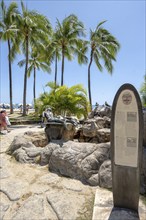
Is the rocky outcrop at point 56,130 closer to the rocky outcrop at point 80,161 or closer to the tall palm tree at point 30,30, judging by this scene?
the rocky outcrop at point 80,161

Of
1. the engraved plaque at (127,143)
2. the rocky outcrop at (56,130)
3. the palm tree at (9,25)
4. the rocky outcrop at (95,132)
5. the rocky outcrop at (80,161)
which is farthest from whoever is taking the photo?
the palm tree at (9,25)

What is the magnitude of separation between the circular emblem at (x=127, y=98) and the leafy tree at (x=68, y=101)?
9256 millimetres

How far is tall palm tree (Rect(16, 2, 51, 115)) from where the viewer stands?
53.5 ft

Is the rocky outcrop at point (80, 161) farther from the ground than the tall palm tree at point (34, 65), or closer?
closer

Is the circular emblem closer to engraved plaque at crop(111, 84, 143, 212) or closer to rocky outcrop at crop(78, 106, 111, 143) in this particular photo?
engraved plaque at crop(111, 84, 143, 212)

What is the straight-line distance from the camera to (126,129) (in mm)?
2414

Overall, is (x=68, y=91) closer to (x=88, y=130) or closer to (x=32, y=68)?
(x=88, y=130)

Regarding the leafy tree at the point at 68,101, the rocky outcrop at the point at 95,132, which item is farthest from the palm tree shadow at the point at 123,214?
the leafy tree at the point at 68,101

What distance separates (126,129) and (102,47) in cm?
1820

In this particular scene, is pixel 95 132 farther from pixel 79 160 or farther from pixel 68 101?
pixel 68 101

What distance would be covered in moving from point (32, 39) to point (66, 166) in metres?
16.1

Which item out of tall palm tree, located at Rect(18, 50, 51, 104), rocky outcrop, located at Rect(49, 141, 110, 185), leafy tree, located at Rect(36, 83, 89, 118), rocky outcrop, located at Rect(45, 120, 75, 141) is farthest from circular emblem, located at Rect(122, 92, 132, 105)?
tall palm tree, located at Rect(18, 50, 51, 104)

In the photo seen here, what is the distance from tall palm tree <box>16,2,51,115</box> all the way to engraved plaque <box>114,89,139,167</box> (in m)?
15.1

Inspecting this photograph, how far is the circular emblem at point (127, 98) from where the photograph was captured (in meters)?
2.37
